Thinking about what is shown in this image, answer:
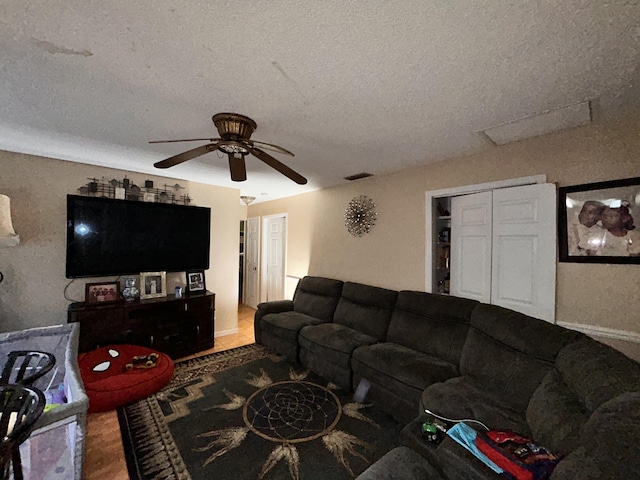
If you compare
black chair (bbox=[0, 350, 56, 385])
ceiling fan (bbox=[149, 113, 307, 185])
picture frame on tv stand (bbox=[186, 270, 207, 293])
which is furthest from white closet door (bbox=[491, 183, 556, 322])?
picture frame on tv stand (bbox=[186, 270, 207, 293])

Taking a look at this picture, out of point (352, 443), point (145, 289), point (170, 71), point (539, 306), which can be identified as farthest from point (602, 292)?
point (145, 289)

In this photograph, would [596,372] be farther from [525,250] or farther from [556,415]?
[525,250]

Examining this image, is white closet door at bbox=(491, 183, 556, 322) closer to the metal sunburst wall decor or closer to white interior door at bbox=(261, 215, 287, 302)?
the metal sunburst wall decor

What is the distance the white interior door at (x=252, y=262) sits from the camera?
6.07m

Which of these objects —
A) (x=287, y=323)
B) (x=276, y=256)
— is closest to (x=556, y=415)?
(x=287, y=323)

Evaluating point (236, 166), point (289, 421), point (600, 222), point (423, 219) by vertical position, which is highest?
point (236, 166)

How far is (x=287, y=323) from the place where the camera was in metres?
3.44

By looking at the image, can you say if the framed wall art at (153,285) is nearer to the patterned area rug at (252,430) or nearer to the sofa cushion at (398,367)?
the patterned area rug at (252,430)

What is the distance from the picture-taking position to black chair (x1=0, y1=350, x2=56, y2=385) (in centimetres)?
157

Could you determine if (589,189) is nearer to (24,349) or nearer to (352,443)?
(352,443)

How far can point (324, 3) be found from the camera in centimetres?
101

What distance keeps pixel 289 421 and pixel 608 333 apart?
2.46m

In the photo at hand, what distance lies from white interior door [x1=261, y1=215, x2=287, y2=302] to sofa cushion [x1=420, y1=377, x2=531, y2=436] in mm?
3727

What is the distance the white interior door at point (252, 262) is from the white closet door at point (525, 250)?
4663mm
